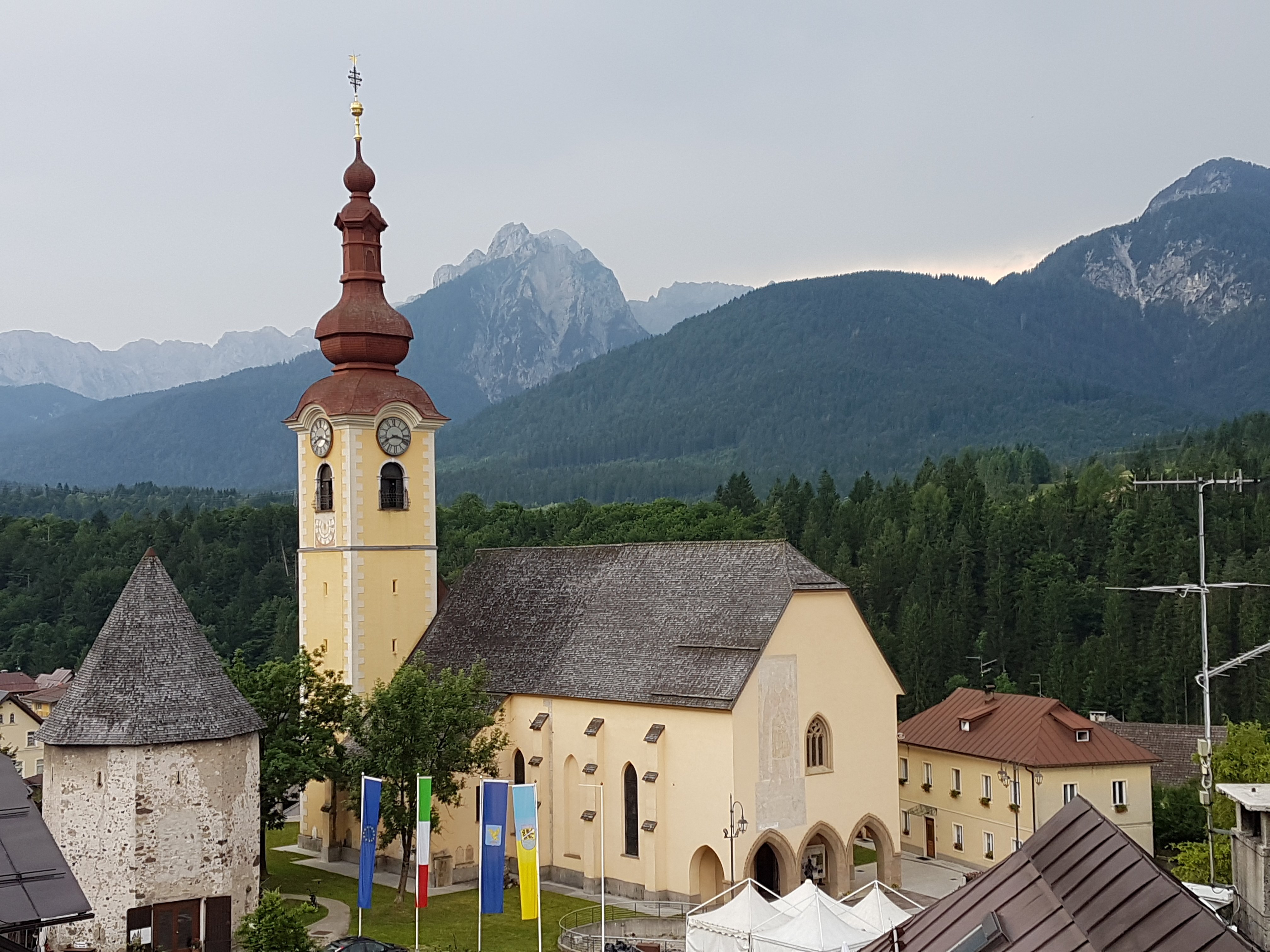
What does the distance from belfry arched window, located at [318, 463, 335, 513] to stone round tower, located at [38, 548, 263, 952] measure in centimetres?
1250

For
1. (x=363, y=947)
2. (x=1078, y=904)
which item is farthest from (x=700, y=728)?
(x=1078, y=904)

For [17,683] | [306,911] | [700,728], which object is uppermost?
[700,728]

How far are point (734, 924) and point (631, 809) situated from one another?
1054 cm

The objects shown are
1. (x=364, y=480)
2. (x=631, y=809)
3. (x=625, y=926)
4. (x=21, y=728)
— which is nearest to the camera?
(x=625, y=926)

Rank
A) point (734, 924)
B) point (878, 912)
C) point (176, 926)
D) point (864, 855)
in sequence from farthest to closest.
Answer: point (864, 855)
point (176, 926)
point (878, 912)
point (734, 924)

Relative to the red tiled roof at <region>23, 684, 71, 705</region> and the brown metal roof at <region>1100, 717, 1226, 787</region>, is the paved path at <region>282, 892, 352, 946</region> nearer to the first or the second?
the brown metal roof at <region>1100, 717, 1226, 787</region>

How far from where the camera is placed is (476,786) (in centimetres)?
4403

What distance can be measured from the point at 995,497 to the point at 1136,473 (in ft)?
85.6

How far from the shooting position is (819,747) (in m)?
39.9

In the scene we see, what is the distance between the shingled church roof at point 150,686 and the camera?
1368 inches

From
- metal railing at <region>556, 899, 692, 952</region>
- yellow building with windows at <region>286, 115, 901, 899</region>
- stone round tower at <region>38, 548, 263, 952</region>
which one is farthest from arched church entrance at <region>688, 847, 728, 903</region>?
stone round tower at <region>38, 548, 263, 952</region>

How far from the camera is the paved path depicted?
3675 centimetres

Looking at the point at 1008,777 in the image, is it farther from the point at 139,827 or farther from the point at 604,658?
the point at 139,827

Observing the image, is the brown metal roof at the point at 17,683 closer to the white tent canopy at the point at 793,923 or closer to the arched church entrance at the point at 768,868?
the arched church entrance at the point at 768,868
